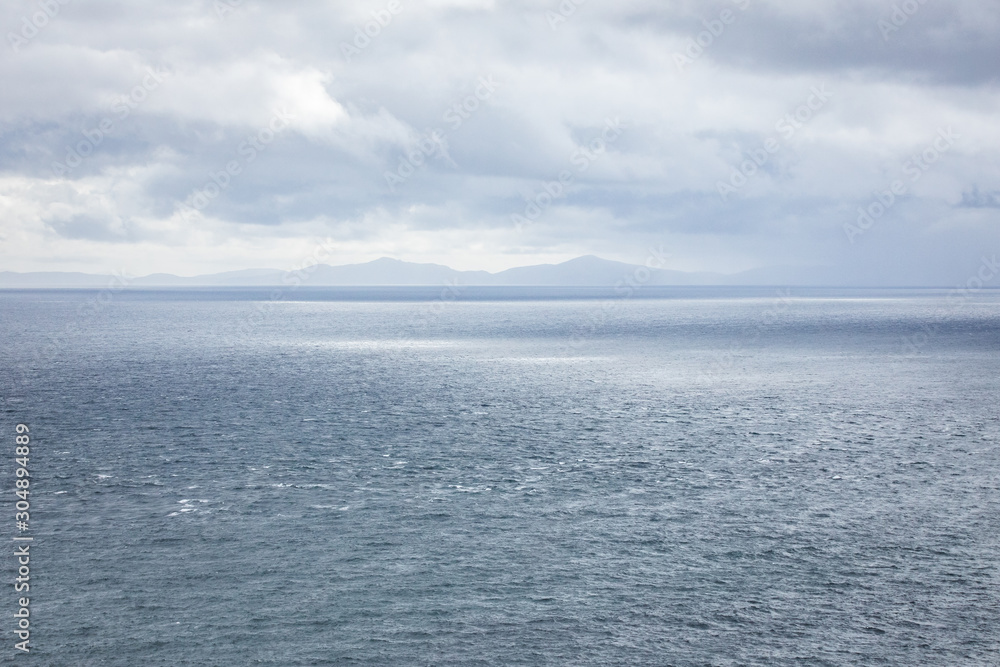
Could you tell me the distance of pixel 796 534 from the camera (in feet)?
193

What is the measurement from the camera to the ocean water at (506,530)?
4447 centimetres

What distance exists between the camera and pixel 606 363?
166 meters

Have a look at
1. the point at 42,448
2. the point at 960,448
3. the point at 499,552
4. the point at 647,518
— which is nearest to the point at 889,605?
the point at 647,518

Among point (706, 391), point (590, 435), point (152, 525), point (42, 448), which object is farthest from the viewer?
point (706, 391)

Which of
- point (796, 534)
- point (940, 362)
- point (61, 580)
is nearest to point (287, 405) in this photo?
point (61, 580)

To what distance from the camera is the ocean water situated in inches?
1751

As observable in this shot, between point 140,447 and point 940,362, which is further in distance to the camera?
point 940,362

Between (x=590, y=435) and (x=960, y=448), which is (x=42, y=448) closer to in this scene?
(x=590, y=435)

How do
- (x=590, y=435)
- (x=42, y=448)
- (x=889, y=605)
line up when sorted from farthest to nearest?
(x=590, y=435) → (x=42, y=448) → (x=889, y=605)

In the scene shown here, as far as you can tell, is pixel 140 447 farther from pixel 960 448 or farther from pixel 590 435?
pixel 960 448

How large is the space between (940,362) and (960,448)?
88.6 metres

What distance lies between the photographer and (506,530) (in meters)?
59.8

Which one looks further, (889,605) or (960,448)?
(960,448)

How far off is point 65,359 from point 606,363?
105831 mm
